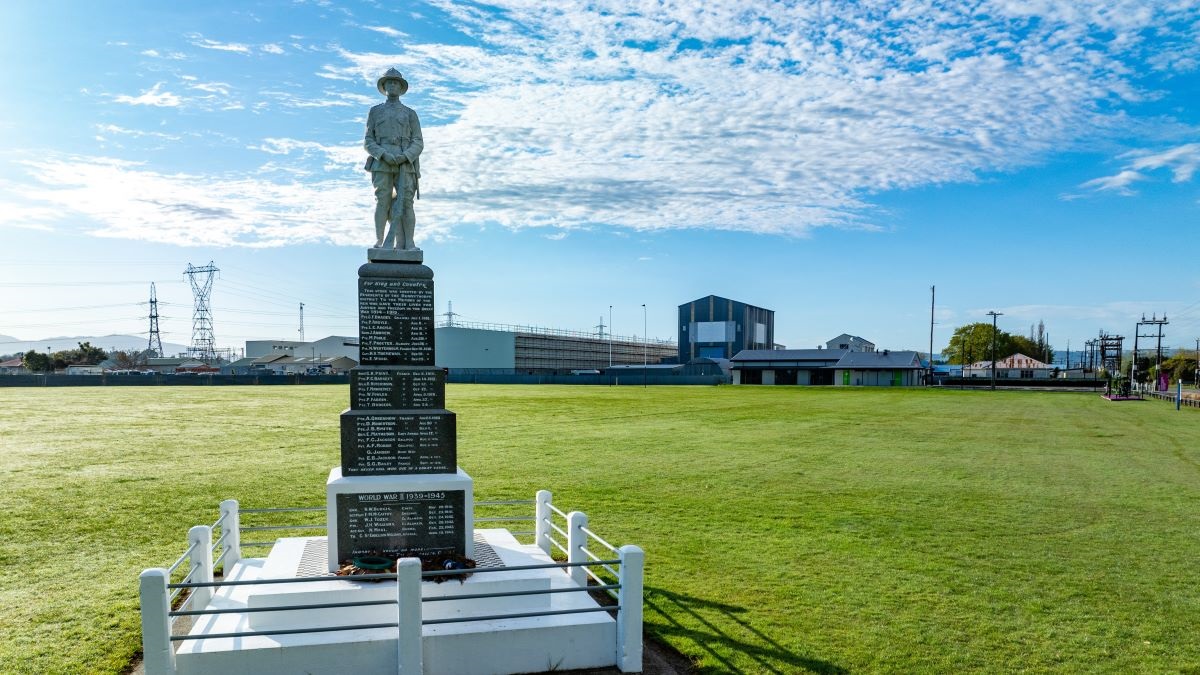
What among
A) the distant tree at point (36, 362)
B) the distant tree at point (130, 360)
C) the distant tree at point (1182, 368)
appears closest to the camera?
the distant tree at point (1182, 368)

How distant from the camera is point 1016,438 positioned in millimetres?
30594

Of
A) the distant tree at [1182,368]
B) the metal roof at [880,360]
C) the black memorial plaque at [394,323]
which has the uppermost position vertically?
the black memorial plaque at [394,323]

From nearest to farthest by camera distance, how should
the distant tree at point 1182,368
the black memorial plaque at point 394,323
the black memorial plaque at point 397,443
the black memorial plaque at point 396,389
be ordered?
the black memorial plaque at point 397,443
the black memorial plaque at point 396,389
the black memorial plaque at point 394,323
the distant tree at point 1182,368

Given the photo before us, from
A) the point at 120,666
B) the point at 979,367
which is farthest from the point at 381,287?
the point at 979,367

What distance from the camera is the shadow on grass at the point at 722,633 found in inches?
323

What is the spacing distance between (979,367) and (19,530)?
14000 cm

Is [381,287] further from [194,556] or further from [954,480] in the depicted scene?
[954,480]

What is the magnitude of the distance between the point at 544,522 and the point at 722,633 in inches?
143

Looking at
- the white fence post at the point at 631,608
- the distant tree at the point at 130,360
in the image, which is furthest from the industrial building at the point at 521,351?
the white fence post at the point at 631,608

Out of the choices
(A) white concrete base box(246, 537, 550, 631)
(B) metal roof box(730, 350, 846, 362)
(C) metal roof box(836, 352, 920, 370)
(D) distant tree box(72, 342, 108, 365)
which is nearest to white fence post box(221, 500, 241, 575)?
(A) white concrete base box(246, 537, 550, 631)

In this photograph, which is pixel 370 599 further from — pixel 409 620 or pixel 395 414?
pixel 395 414

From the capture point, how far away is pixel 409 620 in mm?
7695

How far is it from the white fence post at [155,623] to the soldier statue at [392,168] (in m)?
5.12

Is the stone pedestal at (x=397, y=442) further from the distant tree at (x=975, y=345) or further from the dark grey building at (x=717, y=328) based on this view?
the distant tree at (x=975, y=345)
